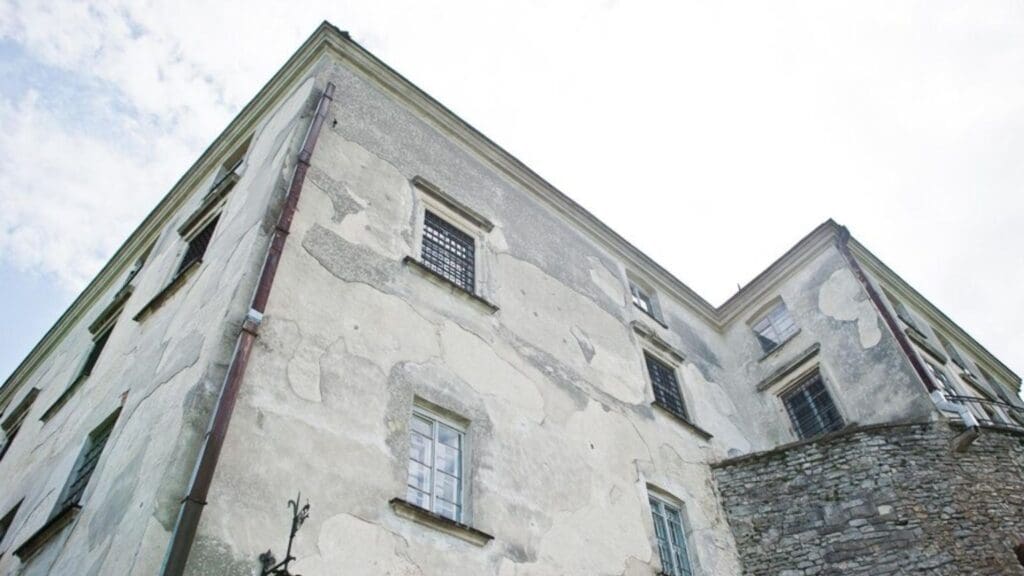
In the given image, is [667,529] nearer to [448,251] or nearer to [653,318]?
[448,251]

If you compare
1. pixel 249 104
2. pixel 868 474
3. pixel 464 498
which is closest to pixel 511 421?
pixel 464 498

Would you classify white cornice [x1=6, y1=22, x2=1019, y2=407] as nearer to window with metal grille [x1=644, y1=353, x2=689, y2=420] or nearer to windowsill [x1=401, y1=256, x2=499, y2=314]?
window with metal grille [x1=644, y1=353, x2=689, y2=420]

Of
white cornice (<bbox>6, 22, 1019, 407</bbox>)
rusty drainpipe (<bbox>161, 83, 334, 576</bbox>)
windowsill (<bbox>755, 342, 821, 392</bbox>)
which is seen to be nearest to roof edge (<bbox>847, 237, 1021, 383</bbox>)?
white cornice (<bbox>6, 22, 1019, 407</bbox>)

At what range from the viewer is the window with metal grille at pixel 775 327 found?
15547mm

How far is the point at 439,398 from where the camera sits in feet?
27.8

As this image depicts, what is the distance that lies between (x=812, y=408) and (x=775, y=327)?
2514 millimetres

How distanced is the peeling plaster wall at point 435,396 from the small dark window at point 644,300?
1143 mm

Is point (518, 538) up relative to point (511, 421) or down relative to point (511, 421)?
down

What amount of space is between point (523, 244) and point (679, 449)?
4.37 meters

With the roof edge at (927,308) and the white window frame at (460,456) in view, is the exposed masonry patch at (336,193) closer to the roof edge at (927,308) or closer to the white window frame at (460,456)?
the white window frame at (460,456)

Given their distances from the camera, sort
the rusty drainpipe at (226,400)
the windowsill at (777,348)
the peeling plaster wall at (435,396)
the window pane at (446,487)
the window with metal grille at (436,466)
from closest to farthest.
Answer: the rusty drainpipe at (226,400)
the peeling plaster wall at (435,396)
the window with metal grille at (436,466)
the window pane at (446,487)
the windowsill at (777,348)

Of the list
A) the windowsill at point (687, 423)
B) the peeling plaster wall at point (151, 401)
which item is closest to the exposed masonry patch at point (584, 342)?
the windowsill at point (687, 423)

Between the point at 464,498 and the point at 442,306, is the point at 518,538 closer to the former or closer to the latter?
the point at 464,498

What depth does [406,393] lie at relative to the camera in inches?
321
